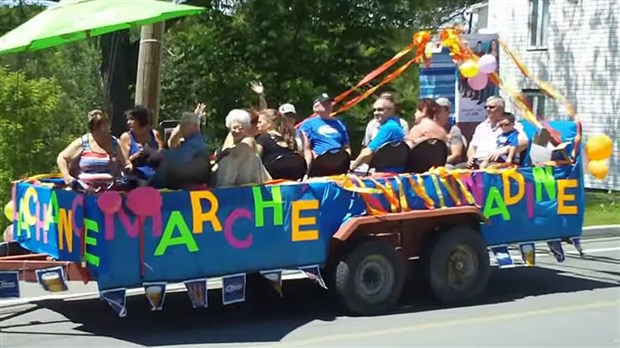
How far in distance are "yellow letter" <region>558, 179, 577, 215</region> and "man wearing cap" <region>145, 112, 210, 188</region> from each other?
152 inches

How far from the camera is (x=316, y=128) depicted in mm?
10906

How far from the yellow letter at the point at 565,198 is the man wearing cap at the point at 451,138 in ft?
3.91

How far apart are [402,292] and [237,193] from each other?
2437 millimetres

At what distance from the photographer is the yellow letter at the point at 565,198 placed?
10.8 meters

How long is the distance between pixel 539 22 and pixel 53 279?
877 inches

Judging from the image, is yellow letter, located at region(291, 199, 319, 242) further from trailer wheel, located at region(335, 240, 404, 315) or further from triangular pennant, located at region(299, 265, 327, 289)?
trailer wheel, located at region(335, 240, 404, 315)

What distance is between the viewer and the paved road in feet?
27.9

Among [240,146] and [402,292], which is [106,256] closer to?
[240,146]

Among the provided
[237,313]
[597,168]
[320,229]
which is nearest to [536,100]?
[597,168]

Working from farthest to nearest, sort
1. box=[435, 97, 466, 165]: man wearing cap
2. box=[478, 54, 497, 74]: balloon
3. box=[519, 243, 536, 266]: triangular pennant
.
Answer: box=[478, 54, 497, 74]: balloon → box=[435, 97, 466, 165]: man wearing cap → box=[519, 243, 536, 266]: triangular pennant

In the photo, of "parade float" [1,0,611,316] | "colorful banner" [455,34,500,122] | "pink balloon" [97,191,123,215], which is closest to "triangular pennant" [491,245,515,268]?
Result: "parade float" [1,0,611,316]

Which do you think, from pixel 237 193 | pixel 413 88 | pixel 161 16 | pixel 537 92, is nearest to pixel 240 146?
pixel 237 193

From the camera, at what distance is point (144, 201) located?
823 centimetres

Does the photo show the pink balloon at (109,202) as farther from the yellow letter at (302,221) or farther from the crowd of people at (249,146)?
the yellow letter at (302,221)
